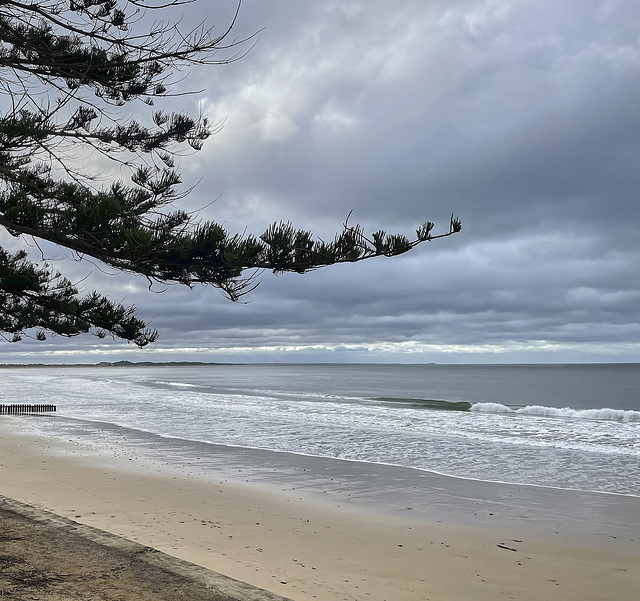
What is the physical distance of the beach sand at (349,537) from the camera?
5.26 meters

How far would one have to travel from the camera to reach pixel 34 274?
6508 millimetres

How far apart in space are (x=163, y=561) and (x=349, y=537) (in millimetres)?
3267

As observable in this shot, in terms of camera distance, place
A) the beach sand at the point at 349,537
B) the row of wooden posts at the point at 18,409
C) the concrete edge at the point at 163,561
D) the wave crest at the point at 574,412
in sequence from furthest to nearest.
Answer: the wave crest at the point at 574,412
the row of wooden posts at the point at 18,409
the beach sand at the point at 349,537
the concrete edge at the point at 163,561

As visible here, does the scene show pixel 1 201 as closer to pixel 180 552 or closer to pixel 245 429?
pixel 180 552

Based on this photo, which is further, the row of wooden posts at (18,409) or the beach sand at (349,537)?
the row of wooden posts at (18,409)

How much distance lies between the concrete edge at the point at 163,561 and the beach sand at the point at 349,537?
3.16 ft

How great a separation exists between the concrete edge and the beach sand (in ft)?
3.16

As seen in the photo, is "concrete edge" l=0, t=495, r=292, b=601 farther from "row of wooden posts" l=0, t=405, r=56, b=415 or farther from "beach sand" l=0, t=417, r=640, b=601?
"row of wooden posts" l=0, t=405, r=56, b=415

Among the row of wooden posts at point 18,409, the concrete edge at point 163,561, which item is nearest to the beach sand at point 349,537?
the concrete edge at point 163,561

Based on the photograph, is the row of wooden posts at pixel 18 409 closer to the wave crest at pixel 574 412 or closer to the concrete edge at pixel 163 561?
the wave crest at pixel 574 412

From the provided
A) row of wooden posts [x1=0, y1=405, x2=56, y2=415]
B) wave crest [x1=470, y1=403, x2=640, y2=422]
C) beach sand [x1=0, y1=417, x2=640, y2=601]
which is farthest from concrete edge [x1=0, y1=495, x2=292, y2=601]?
wave crest [x1=470, y1=403, x2=640, y2=422]

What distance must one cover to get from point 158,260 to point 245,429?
15.8 m

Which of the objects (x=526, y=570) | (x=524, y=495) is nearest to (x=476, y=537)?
(x=526, y=570)

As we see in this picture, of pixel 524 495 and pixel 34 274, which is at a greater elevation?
pixel 34 274
